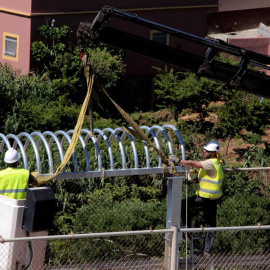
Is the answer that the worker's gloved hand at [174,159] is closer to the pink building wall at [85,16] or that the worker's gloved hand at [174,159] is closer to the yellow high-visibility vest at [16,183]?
the yellow high-visibility vest at [16,183]

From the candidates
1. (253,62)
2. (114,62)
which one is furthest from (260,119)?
(253,62)

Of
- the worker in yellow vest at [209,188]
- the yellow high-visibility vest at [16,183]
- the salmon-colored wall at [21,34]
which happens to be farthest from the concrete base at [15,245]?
the salmon-colored wall at [21,34]

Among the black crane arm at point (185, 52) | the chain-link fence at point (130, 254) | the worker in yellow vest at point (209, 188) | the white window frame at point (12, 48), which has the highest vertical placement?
the white window frame at point (12, 48)

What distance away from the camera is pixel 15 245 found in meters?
10.0

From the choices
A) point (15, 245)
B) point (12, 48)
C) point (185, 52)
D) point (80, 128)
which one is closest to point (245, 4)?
point (12, 48)

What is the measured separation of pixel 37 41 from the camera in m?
22.5

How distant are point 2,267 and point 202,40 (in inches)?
151

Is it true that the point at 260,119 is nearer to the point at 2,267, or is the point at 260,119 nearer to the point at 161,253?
the point at 161,253

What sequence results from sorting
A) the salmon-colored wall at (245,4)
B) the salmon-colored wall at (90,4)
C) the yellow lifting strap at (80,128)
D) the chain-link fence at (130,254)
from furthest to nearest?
the salmon-colored wall at (245,4) < the salmon-colored wall at (90,4) < the yellow lifting strap at (80,128) < the chain-link fence at (130,254)

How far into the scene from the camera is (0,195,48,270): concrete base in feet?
32.6

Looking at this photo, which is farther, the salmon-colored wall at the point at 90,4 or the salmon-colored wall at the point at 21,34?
the salmon-colored wall at the point at 90,4

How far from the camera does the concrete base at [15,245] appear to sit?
994cm

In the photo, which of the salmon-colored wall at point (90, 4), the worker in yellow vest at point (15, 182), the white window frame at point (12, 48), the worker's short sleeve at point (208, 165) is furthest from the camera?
the white window frame at point (12, 48)

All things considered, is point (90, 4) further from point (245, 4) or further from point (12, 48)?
point (245, 4)
